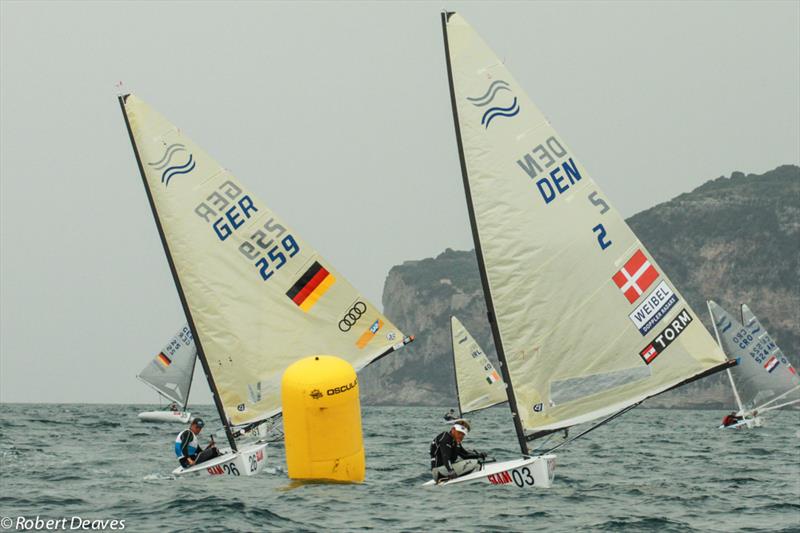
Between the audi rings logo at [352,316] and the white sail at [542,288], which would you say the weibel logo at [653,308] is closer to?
the white sail at [542,288]

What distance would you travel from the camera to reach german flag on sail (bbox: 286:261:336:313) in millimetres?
22312

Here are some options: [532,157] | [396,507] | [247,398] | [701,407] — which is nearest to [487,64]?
[532,157]

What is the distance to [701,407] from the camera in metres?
141

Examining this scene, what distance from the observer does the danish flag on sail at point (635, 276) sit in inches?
663

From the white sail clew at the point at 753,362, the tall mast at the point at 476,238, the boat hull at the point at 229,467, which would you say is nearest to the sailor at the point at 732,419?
the white sail clew at the point at 753,362

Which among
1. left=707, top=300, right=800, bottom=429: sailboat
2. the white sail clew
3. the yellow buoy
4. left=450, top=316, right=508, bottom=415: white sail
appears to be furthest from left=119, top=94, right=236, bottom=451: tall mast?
the white sail clew

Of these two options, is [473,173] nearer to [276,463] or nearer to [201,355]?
[201,355]

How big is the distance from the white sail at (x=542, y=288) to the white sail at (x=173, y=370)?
41.6m

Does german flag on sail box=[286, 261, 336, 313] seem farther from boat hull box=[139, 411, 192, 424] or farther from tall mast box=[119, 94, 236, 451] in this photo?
boat hull box=[139, 411, 192, 424]

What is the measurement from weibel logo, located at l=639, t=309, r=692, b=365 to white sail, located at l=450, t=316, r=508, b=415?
95.3 feet

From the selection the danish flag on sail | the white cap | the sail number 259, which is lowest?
the white cap

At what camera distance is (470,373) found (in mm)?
46562

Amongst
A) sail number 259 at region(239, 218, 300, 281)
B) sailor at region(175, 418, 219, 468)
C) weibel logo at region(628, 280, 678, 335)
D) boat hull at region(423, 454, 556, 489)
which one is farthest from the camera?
sail number 259 at region(239, 218, 300, 281)

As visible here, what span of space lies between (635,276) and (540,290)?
1517mm
